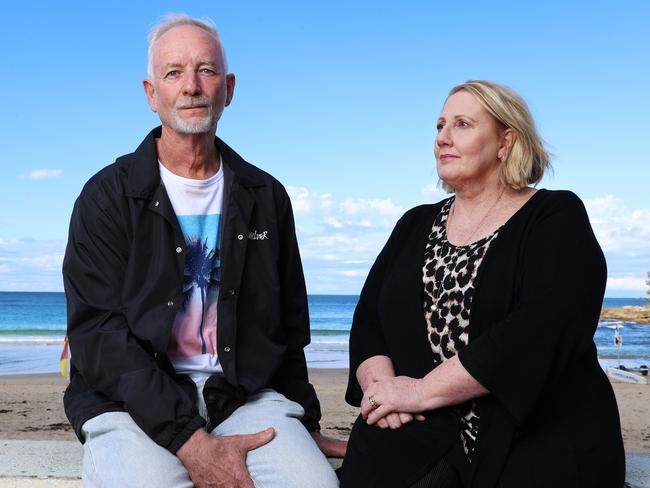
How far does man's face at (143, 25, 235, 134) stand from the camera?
3062mm

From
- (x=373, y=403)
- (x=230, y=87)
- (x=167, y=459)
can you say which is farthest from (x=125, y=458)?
(x=230, y=87)

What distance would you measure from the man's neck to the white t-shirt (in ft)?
0.17

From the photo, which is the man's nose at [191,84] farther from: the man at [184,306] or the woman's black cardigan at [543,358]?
the woman's black cardigan at [543,358]

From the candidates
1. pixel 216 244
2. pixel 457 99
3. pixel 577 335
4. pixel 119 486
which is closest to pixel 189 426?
pixel 119 486

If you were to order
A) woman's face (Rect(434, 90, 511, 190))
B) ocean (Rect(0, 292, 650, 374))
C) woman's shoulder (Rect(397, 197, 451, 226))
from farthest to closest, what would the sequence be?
ocean (Rect(0, 292, 650, 374)), woman's shoulder (Rect(397, 197, 451, 226)), woman's face (Rect(434, 90, 511, 190))

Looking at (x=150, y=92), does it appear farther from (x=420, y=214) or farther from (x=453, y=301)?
(x=453, y=301)

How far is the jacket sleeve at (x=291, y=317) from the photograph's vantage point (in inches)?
132

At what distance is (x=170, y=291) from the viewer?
2.97 meters

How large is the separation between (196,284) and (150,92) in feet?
2.76

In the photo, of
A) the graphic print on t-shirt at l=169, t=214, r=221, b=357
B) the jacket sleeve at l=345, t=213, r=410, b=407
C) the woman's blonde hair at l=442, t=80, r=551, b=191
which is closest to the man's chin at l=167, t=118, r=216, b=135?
the graphic print on t-shirt at l=169, t=214, r=221, b=357

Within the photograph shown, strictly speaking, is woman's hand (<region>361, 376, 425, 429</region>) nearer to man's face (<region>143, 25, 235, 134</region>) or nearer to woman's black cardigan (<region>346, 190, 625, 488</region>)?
woman's black cardigan (<region>346, 190, 625, 488</region>)

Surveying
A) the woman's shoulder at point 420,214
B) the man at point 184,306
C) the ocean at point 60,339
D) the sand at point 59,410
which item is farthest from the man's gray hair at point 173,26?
the ocean at point 60,339

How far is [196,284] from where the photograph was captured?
306cm

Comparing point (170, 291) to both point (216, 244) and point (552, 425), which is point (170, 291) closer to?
point (216, 244)
